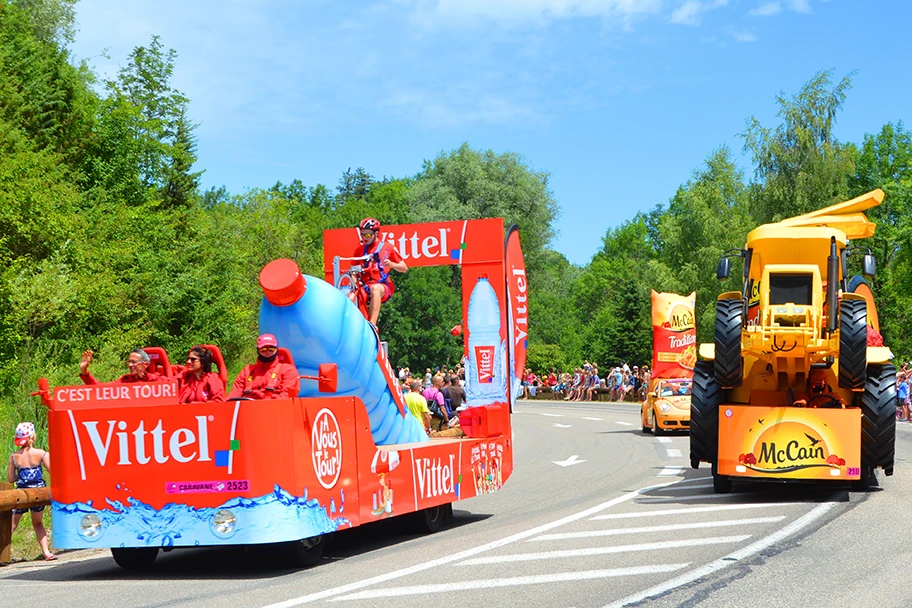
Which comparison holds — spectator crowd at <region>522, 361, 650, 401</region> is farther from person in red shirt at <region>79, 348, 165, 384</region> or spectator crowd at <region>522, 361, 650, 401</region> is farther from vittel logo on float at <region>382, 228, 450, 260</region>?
person in red shirt at <region>79, 348, 165, 384</region>

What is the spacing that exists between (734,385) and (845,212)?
4325 mm

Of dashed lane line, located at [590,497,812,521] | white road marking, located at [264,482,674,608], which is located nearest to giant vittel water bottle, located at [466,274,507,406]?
white road marking, located at [264,482,674,608]

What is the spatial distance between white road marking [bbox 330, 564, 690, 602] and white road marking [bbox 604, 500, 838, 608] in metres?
0.30

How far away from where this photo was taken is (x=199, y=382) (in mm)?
10719

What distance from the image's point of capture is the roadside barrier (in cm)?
1191

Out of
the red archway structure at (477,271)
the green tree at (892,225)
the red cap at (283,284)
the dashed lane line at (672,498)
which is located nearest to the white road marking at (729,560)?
the dashed lane line at (672,498)

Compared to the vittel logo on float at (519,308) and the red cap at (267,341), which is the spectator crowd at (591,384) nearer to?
the vittel logo on float at (519,308)

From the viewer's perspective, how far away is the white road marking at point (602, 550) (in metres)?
10.4

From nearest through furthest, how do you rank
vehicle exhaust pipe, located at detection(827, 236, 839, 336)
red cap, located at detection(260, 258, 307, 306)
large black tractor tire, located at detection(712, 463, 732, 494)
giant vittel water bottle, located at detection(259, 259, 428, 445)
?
red cap, located at detection(260, 258, 307, 306) → giant vittel water bottle, located at detection(259, 259, 428, 445) → vehicle exhaust pipe, located at detection(827, 236, 839, 336) → large black tractor tire, located at detection(712, 463, 732, 494)

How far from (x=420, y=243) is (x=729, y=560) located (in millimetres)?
7022

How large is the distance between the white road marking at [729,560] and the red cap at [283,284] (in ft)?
15.4

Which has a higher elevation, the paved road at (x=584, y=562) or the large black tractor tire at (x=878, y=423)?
the large black tractor tire at (x=878, y=423)

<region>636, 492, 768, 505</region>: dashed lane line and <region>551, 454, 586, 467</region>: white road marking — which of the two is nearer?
<region>636, 492, 768, 505</region>: dashed lane line

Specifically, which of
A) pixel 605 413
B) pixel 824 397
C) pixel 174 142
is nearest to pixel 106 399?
pixel 824 397
